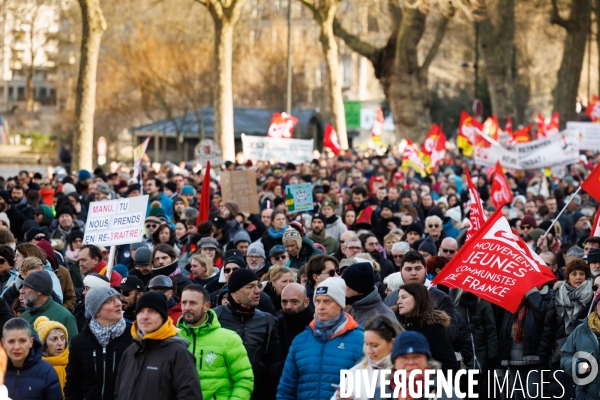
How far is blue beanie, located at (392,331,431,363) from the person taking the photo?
5238 millimetres

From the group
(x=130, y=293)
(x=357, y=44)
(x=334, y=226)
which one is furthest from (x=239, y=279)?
(x=357, y=44)

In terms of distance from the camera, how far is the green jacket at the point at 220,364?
269 inches

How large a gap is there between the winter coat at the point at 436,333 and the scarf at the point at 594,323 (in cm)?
142

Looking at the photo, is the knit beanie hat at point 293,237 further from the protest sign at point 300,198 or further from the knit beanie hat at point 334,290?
the knit beanie hat at point 334,290

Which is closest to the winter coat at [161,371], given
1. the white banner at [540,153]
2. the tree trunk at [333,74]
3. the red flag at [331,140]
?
the white banner at [540,153]

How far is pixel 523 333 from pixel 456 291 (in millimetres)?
680

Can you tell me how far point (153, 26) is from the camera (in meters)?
50.4

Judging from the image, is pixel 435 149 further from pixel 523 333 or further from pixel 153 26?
pixel 153 26

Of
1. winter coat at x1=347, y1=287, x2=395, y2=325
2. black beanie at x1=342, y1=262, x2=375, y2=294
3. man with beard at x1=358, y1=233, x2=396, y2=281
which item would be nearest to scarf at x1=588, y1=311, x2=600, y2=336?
winter coat at x1=347, y1=287, x2=395, y2=325

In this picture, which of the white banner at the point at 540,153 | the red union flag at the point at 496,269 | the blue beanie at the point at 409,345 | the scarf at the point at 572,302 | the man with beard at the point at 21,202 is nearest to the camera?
the blue beanie at the point at 409,345

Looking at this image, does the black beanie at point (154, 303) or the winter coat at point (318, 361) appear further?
the winter coat at point (318, 361)

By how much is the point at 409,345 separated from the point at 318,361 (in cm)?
141

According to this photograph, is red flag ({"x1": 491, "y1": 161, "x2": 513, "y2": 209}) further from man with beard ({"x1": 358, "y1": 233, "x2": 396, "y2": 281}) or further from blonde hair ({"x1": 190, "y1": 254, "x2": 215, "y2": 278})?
blonde hair ({"x1": 190, "y1": 254, "x2": 215, "y2": 278})

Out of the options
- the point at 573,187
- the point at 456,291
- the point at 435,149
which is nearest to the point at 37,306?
the point at 456,291
